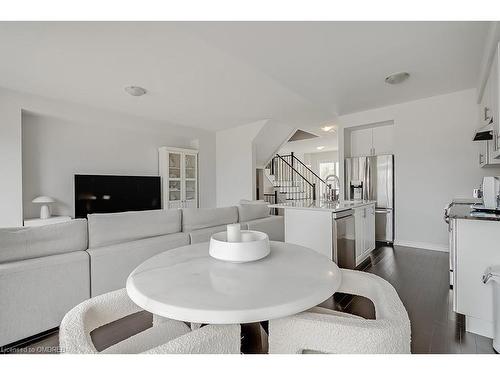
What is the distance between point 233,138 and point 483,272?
16.1 feet

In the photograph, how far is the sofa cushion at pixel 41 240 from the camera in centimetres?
157

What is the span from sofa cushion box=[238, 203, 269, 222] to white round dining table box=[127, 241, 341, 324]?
187cm

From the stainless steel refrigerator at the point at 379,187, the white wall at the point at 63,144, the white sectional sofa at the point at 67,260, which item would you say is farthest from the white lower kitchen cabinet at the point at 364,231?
the white wall at the point at 63,144

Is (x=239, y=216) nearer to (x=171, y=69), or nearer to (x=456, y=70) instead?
(x=171, y=69)

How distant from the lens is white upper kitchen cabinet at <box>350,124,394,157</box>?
14.7 feet

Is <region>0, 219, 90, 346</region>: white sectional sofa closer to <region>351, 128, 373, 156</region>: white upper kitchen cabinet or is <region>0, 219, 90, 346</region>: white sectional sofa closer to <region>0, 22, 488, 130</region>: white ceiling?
<region>0, 22, 488, 130</region>: white ceiling

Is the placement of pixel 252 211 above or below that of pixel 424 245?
above

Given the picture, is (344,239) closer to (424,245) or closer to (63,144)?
(424,245)

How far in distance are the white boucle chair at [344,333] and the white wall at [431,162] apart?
372cm

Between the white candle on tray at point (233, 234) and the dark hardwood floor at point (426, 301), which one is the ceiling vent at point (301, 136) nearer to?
the dark hardwood floor at point (426, 301)

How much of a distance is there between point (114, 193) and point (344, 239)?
3.97 m

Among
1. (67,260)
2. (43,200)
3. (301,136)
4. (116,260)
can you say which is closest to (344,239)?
(116,260)

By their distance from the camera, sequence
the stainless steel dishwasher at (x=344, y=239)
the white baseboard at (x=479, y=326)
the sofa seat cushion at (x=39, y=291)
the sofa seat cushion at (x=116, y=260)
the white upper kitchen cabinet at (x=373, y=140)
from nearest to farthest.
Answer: the sofa seat cushion at (x=39, y=291), the white baseboard at (x=479, y=326), the sofa seat cushion at (x=116, y=260), the stainless steel dishwasher at (x=344, y=239), the white upper kitchen cabinet at (x=373, y=140)

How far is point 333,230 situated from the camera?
2.61 metres
